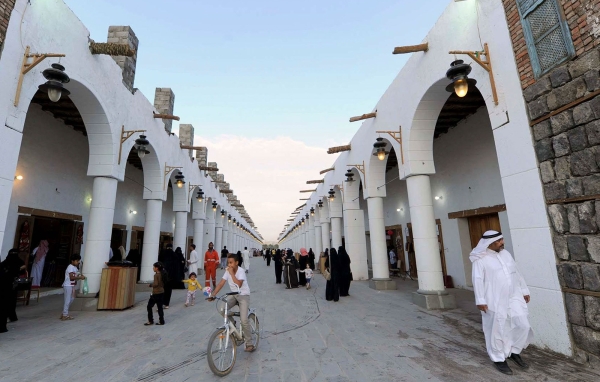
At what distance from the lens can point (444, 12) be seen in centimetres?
628

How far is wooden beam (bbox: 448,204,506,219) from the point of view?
8266mm

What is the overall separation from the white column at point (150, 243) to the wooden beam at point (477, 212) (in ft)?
36.3

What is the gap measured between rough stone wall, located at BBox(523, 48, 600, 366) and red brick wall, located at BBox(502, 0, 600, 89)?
0.57ft

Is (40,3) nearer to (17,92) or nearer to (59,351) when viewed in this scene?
(17,92)

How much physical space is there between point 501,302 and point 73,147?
→ 13.9m

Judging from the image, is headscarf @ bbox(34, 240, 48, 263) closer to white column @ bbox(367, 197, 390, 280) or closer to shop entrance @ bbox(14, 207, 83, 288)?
shop entrance @ bbox(14, 207, 83, 288)

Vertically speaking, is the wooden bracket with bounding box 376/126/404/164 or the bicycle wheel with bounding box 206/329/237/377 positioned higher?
the wooden bracket with bounding box 376/126/404/164

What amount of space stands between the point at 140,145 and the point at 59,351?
5157 millimetres

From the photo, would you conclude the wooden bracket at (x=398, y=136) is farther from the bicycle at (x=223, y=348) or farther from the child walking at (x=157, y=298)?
the child walking at (x=157, y=298)

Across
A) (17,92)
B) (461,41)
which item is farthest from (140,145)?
(461,41)

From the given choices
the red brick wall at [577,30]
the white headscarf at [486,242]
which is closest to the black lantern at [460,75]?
the red brick wall at [577,30]

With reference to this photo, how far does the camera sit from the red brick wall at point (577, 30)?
3.50 metres

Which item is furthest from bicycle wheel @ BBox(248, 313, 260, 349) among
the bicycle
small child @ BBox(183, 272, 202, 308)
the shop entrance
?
the shop entrance

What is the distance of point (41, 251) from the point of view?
Answer: 9.66m
